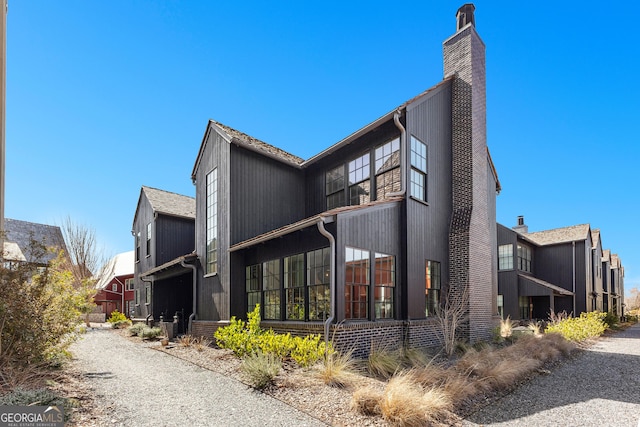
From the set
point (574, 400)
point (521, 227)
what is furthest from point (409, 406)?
point (521, 227)

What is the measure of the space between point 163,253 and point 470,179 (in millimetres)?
16138

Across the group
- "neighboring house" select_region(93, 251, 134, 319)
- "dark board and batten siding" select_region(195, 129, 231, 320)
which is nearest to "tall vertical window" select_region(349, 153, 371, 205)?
"dark board and batten siding" select_region(195, 129, 231, 320)

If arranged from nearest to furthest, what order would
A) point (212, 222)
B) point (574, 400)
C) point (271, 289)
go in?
point (574, 400) → point (271, 289) → point (212, 222)

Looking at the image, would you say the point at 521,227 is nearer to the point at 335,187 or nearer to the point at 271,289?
the point at 335,187

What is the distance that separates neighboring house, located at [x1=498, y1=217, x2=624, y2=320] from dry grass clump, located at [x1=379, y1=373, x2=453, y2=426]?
65.3ft

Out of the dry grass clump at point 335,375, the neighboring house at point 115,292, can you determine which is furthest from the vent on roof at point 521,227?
the neighboring house at point 115,292

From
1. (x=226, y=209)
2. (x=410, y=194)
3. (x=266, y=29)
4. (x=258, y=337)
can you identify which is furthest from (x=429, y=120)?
(x=258, y=337)

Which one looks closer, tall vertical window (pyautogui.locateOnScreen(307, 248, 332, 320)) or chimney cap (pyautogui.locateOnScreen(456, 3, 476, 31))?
tall vertical window (pyautogui.locateOnScreen(307, 248, 332, 320))

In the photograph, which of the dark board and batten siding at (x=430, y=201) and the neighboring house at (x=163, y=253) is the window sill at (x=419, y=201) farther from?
the neighboring house at (x=163, y=253)

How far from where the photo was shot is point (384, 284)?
36.2ft

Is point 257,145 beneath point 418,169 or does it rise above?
above

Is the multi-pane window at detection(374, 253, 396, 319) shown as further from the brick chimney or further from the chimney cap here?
the chimney cap

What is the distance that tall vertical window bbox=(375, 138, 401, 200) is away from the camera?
39.1 feet

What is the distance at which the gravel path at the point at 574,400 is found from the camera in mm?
5945
